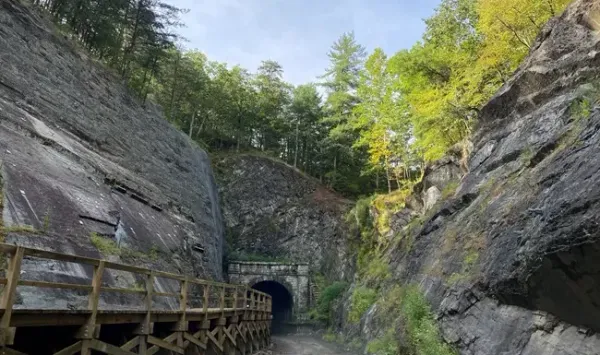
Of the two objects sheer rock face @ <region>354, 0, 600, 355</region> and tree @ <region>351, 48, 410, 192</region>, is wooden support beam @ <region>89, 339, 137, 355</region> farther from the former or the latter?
tree @ <region>351, 48, 410, 192</region>

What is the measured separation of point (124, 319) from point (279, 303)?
83.8 feet

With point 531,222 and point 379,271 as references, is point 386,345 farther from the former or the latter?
point 379,271

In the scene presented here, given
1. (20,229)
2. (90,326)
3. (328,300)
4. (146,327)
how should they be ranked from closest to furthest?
(90,326), (146,327), (20,229), (328,300)

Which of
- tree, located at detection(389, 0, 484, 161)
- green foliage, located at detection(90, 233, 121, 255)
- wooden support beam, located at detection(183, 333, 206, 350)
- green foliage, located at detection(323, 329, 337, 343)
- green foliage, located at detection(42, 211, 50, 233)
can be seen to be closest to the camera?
green foliage, located at detection(42, 211, 50, 233)

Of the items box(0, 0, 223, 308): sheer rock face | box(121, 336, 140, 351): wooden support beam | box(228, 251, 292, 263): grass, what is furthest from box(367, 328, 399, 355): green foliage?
box(228, 251, 292, 263): grass

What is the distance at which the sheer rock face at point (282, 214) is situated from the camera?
28281mm

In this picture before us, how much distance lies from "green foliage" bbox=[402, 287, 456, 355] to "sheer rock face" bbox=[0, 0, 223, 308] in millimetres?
6983

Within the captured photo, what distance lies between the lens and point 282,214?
30.2 metres

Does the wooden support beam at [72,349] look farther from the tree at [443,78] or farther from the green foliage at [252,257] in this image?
the green foliage at [252,257]

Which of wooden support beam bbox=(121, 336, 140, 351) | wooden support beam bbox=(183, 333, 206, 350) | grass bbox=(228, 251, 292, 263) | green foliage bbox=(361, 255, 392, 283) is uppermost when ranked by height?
grass bbox=(228, 251, 292, 263)

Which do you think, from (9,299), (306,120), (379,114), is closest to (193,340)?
(9,299)

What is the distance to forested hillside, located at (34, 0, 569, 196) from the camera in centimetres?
1442

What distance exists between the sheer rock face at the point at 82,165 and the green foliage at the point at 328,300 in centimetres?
784

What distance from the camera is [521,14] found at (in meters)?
12.9
